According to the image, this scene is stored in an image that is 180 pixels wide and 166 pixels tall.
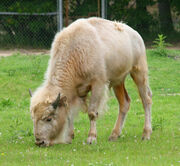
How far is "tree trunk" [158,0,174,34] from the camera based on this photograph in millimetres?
20094

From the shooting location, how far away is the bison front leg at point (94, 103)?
24.2 ft

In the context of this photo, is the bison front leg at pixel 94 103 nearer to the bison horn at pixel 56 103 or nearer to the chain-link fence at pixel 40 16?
the bison horn at pixel 56 103

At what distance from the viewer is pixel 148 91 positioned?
8.62 m

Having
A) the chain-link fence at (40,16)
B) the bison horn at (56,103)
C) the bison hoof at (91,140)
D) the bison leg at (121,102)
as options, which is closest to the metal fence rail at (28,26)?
the chain-link fence at (40,16)

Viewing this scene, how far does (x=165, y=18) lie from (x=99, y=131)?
1264 cm

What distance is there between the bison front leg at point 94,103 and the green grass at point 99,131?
0.57ft

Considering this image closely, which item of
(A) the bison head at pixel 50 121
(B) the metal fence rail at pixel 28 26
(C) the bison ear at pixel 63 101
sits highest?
(C) the bison ear at pixel 63 101

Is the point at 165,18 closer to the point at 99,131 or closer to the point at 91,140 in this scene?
the point at 99,131

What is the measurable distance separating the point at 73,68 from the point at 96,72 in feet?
1.22

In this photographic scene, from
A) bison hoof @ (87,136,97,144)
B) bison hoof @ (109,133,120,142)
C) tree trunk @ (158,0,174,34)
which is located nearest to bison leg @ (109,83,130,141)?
bison hoof @ (109,133,120,142)

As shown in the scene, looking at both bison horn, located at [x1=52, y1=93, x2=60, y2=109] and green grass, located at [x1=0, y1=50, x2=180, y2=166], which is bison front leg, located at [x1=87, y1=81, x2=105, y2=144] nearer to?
green grass, located at [x1=0, y1=50, x2=180, y2=166]

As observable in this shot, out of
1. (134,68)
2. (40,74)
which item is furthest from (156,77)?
(134,68)

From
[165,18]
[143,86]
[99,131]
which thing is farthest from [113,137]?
[165,18]

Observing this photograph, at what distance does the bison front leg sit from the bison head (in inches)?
17.4
